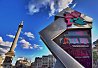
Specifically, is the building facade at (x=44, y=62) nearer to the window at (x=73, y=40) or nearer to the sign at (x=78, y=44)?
the sign at (x=78, y=44)

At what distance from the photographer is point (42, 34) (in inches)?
853

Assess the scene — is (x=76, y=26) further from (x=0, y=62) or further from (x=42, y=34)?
(x=0, y=62)

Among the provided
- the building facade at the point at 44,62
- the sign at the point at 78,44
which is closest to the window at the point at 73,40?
the sign at the point at 78,44

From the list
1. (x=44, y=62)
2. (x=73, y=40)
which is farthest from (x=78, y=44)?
(x=44, y=62)

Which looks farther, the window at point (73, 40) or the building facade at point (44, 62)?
the building facade at point (44, 62)

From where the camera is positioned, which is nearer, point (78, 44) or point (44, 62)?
point (78, 44)

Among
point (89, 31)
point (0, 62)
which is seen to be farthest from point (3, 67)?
point (89, 31)

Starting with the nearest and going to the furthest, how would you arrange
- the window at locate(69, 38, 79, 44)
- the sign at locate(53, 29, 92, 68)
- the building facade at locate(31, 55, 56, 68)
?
the sign at locate(53, 29, 92, 68) → the window at locate(69, 38, 79, 44) → the building facade at locate(31, 55, 56, 68)

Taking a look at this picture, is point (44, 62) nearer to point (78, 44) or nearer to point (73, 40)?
point (73, 40)

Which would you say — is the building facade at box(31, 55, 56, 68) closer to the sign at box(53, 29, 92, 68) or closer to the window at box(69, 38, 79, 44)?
the sign at box(53, 29, 92, 68)

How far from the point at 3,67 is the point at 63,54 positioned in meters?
21.7

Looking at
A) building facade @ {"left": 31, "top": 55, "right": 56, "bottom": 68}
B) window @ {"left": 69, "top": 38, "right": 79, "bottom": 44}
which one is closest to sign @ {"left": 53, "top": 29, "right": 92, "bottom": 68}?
window @ {"left": 69, "top": 38, "right": 79, "bottom": 44}

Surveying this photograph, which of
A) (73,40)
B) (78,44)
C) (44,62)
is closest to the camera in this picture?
(78,44)

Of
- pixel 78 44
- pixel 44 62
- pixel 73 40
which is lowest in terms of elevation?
pixel 44 62
